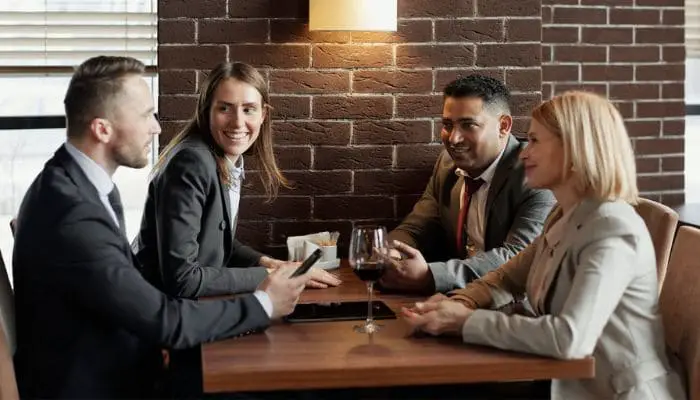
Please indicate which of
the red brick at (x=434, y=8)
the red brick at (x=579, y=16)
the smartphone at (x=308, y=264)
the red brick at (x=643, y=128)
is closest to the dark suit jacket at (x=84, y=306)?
the smartphone at (x=308, y=264)

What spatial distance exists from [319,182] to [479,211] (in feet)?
2.60

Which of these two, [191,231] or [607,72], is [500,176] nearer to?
[191,231]

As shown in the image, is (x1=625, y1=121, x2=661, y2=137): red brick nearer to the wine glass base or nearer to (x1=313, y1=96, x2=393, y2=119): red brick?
(x1=313, y1=96, x2=393, y2=119): red brick

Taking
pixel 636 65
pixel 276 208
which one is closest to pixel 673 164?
pixel 636 65

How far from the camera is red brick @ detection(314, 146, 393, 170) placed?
3826mm

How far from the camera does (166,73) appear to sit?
146 inches

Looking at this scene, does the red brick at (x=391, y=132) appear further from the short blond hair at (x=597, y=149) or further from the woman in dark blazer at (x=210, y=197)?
the short blond hair at (x=597, y=149)

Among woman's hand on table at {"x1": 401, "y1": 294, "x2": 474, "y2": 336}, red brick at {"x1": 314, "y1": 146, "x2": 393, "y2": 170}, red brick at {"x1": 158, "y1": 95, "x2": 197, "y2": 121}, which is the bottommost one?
woman's hand on table at {"x1": 401, "y1": 294, "x2": 474, "y2": 336}

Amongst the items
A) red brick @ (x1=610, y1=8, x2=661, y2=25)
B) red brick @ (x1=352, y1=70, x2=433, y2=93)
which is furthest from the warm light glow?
red brick @ (x1=610, y1=8, x2=661, y2=25)

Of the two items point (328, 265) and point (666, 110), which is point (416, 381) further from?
point (666, 110)

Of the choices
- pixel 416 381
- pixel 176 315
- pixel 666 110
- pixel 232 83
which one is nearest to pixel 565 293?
pixel 416 381

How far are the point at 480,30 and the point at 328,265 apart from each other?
1.23m

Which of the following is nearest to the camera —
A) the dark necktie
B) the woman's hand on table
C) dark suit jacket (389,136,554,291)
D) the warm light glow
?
the woman's hand on table

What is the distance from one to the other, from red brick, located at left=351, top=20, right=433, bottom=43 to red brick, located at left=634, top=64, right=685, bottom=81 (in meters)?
1.20
